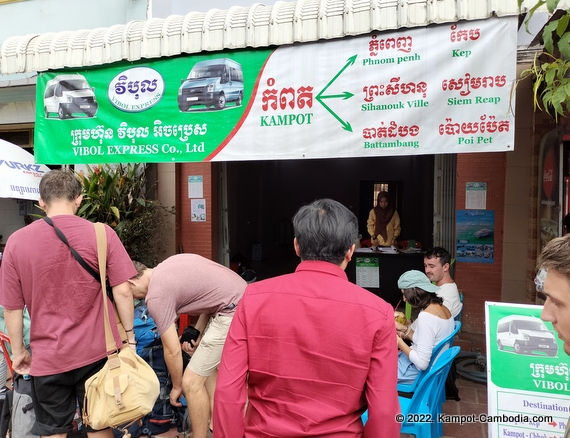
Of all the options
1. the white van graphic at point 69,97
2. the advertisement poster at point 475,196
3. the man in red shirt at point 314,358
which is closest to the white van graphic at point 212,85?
the white van graphic at point 69,97

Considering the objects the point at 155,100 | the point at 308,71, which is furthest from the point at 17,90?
the point at 308,71

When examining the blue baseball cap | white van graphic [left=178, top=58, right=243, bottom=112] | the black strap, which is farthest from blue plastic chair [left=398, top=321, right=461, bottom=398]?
white van graphic [left=178, top=58, right=243, bottom=112]

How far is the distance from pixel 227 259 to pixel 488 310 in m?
4.93

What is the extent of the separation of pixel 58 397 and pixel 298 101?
289cm

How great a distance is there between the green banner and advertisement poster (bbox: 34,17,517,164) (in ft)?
0.03

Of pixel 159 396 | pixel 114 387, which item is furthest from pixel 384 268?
pixel 114 387

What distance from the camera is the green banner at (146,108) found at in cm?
432

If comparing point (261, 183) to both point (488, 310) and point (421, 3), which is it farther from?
point (488, 310)

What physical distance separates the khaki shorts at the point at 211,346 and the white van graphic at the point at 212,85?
2.03 metres

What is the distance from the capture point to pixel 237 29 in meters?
4.18

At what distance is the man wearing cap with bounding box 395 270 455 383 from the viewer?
3.27 metres

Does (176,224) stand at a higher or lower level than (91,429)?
higher

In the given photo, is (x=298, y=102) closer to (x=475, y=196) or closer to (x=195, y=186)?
(x=475, y=196)

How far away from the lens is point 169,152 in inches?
178
